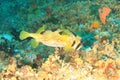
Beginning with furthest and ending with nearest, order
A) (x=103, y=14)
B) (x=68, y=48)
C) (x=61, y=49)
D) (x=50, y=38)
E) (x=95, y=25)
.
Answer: (x=103, y=14) < (x=95, y=25) < (x=61, y=49) < (x=68, y=48) < (x=50, y=38)

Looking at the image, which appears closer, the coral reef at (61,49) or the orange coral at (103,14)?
the coral reef at (61,49)

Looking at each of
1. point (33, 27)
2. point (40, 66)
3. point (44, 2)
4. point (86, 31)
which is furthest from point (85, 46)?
point (44, 2)

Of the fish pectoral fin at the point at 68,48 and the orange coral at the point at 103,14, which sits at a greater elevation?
the fish pectoral fin at the point at 68,48

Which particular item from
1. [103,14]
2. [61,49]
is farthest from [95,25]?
[61,49]

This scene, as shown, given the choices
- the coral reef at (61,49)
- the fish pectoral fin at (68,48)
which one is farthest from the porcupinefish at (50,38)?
the coral reef at (61,49)

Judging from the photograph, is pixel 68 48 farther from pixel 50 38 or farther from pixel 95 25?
pixel 95 25

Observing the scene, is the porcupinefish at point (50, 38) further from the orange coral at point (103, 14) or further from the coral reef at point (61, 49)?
the orange coral at point (103, 14)

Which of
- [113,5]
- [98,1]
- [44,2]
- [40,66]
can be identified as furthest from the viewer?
[44,2]

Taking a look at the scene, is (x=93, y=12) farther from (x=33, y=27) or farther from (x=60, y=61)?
(x=60, y=61)

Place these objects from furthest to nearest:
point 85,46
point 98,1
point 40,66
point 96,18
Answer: point 98,1
point 96,18
point 85,46
point 40,66

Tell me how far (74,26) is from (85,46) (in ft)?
3.11

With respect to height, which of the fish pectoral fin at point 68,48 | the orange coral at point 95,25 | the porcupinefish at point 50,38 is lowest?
the orange coral at point 95,25

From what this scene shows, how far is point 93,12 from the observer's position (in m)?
Result: 5.53

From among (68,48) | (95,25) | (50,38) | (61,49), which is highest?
(50,38)
